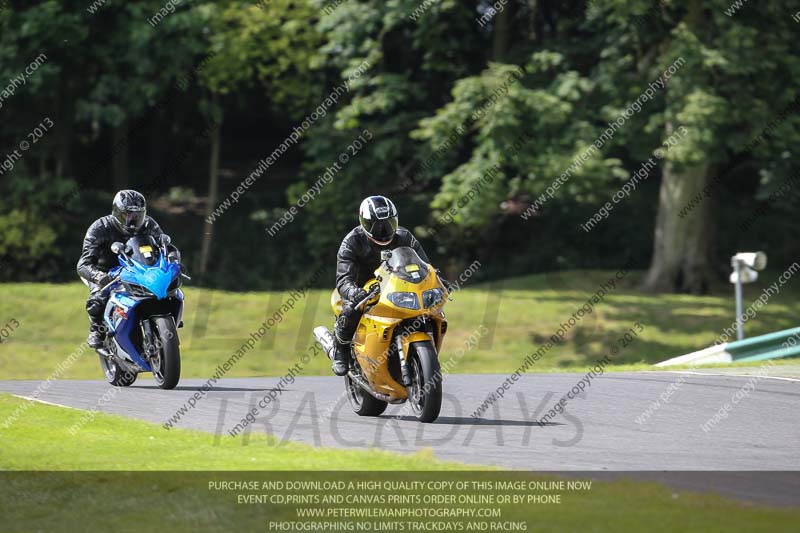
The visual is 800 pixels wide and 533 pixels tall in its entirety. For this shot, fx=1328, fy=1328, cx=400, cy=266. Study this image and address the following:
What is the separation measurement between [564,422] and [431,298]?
1886mm

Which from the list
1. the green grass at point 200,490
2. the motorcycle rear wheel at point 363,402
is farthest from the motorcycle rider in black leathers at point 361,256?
the green grass at point 200,490

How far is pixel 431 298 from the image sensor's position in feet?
37.9

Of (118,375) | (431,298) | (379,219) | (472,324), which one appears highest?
(379,219)

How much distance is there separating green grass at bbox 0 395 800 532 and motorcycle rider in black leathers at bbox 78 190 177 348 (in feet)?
12.8

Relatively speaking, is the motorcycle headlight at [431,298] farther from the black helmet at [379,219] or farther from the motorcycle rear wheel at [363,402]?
the motorcycle rear wheel at [363,402]

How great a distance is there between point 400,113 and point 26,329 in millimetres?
10732

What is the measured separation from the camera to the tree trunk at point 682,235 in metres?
29.9

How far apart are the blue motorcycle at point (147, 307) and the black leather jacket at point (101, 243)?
9.7 inches

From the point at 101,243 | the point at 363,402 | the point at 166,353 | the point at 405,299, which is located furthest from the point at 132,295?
the point at 405,299

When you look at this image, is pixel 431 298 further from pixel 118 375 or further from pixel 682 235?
pixel 682 235

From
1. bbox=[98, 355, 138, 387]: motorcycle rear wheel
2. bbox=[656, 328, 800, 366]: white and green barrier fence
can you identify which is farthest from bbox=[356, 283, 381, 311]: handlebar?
bbox=[656, 328, 800, 366]: white and green barrier fence

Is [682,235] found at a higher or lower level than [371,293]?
lower

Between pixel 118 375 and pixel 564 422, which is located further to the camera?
pixel 118 375

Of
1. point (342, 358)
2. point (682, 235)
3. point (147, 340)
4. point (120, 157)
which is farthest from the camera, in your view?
point (120, 157)
